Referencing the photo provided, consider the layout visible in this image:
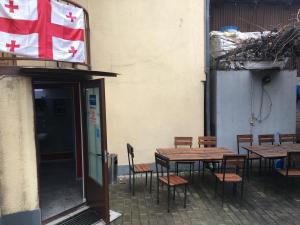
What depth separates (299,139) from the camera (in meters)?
10.9

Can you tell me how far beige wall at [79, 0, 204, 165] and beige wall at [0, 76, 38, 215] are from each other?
3.49 meters

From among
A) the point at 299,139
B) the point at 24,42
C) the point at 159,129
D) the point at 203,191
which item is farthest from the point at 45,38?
the point at 299,139

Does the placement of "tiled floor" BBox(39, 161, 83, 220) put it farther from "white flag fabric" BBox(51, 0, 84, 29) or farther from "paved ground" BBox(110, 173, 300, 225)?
"white flag fabric" BBox(51, 0, 84, 29)

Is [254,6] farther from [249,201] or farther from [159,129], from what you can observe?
[249,201]

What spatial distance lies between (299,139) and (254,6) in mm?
5229

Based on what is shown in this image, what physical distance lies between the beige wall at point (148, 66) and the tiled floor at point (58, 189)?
1.51 metres

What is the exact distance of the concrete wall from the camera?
9125 mm

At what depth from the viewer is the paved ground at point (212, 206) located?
5930 mm

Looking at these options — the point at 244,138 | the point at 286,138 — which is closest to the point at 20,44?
the point at 244,138

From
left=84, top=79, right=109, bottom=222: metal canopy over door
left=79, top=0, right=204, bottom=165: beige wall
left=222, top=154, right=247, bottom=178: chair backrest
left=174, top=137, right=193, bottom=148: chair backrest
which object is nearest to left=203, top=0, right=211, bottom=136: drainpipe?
left=79, top=0, right=204, bottom=165: beige wall

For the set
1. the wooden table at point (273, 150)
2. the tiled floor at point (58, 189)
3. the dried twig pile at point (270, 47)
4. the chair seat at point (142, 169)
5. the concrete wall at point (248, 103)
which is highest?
the dried twig pile at point (270, 47)

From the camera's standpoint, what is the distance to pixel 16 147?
4.98 m

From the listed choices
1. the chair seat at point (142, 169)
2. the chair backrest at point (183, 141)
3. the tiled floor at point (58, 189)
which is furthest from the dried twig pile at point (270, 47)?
the tiled floor at point (58, 189)

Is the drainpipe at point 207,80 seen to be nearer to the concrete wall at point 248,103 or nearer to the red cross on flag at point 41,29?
the concrete wall at point 248,103
